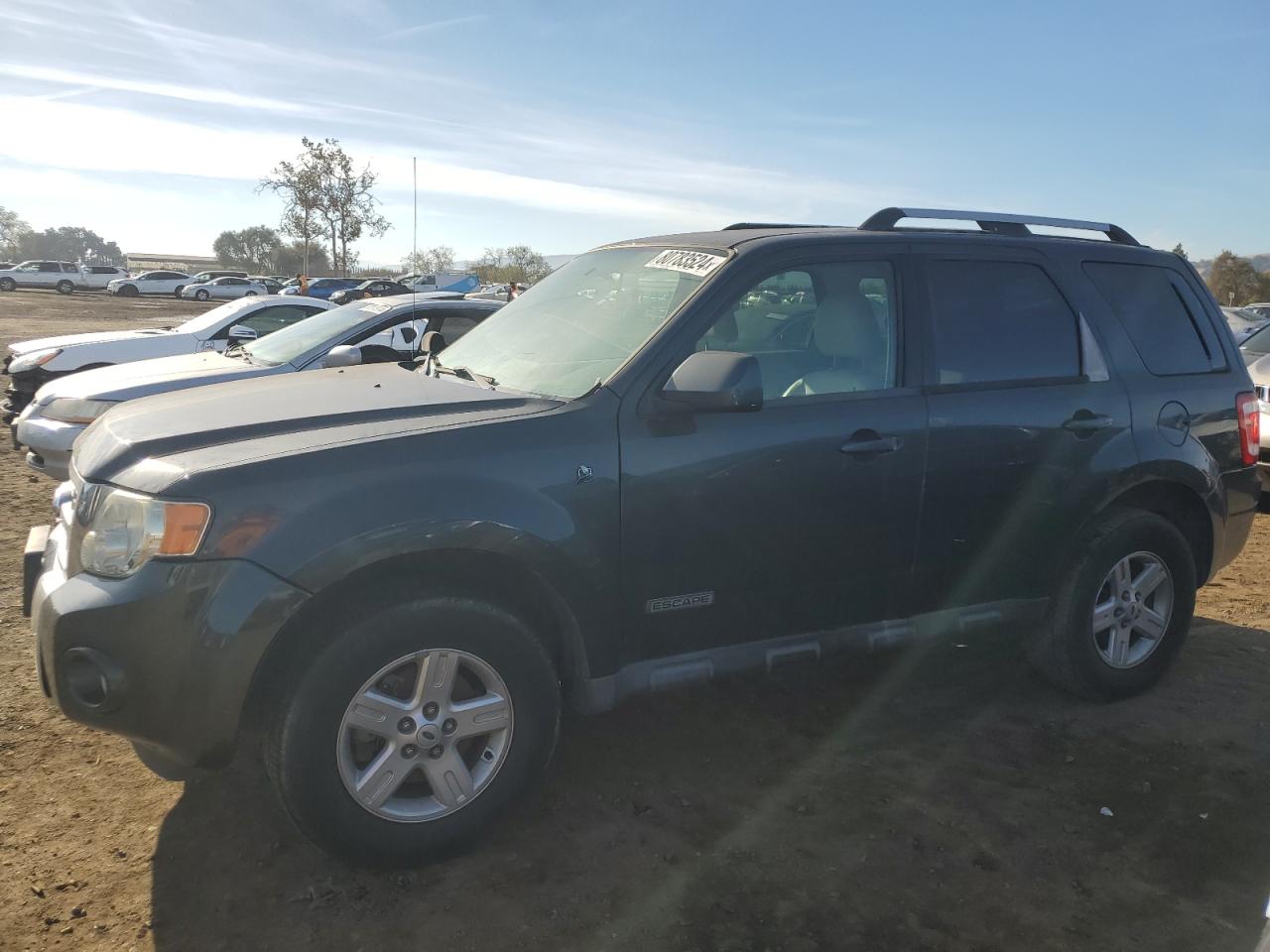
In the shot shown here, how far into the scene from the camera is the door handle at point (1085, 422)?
13.2 feet

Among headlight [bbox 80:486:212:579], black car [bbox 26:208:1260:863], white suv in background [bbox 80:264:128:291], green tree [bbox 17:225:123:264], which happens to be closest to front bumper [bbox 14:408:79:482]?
black car [bbox 26:208:1260:863]

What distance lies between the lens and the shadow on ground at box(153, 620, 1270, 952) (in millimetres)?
2791

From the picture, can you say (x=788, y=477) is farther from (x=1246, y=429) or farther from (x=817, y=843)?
(x=1246, y=429)

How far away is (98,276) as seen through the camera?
5709 cm

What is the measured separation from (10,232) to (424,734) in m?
136

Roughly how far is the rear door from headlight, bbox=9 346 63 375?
831 cm

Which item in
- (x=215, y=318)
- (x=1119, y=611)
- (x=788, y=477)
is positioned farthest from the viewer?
(x=215, y=318)

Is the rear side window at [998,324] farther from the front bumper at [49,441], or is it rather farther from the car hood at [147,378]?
the front bumper at [49,441]

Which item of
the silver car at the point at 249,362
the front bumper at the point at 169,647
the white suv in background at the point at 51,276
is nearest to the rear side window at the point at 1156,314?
the front bumper at the point at 169,647

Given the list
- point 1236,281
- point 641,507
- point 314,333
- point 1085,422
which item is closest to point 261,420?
point 641,507

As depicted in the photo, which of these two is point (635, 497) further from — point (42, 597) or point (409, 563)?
point (42, 597)

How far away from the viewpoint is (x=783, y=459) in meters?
3.44

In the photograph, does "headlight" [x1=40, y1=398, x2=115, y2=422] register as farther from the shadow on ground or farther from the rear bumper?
the rear bumper

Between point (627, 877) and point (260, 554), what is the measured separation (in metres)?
1.46
